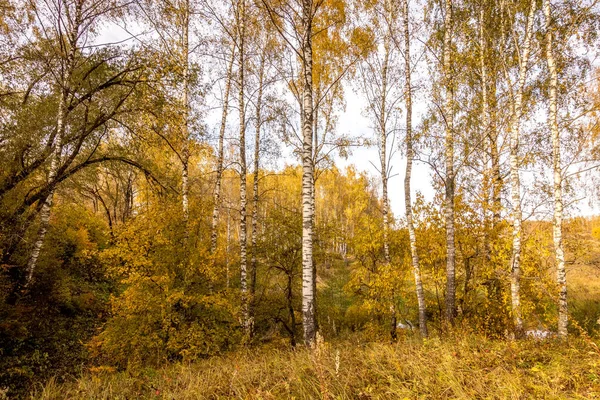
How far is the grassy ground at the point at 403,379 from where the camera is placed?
2.68 m

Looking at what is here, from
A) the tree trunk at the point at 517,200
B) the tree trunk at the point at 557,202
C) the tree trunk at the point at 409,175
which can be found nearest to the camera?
the tree trunk at the point at 557,202

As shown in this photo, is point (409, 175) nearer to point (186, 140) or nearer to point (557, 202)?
point (557, 202)

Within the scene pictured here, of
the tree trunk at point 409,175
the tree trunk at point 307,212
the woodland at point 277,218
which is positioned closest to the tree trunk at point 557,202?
the woodland at point 277,218

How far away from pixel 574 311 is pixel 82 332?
69.7 feet

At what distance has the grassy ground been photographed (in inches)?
105

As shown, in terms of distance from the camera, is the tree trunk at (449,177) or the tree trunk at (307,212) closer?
the tree trunk at (307,212)

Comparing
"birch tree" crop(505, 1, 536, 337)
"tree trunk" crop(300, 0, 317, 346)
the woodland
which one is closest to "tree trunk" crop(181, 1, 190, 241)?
the woodland

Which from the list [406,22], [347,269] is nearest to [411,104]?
[406,22]

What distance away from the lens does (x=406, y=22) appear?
9.33 metres

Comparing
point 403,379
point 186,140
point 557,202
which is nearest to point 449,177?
point 557,202

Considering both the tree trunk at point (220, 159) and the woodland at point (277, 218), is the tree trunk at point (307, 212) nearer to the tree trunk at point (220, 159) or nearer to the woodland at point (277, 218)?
the woodland at point (277, 218)

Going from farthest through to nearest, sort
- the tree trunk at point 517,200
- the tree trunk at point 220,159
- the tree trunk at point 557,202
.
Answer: the tree trunk at point 220,159 → the tree trunk at point 517,200 → the tree trunk at point 557,202

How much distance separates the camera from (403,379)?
10.6 ft

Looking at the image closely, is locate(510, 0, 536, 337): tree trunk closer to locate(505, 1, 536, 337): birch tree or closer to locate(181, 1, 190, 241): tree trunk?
locate(505, 1, 536, 337): birch tree
